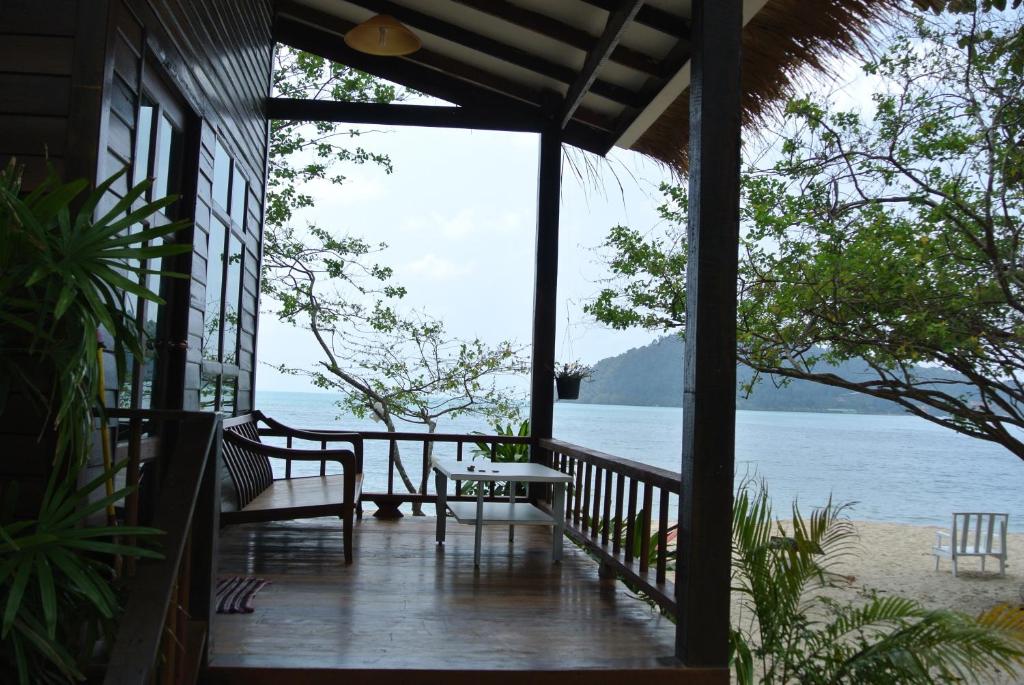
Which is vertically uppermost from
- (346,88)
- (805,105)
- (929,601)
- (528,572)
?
(346,88)

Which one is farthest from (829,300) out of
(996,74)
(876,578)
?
(876,578)

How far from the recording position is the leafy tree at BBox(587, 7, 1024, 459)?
9812 mm

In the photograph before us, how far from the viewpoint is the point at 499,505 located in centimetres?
546

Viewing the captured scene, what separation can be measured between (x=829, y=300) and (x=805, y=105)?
2118mm

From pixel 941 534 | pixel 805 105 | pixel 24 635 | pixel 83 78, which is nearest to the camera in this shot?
pixel 24 635

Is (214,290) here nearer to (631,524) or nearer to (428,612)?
(428,612)

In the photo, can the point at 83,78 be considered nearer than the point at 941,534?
Yes

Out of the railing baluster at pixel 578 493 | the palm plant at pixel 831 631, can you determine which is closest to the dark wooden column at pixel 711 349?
the palm plant at pixel 831 631

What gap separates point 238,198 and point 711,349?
3.53 m

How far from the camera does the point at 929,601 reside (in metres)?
15.0

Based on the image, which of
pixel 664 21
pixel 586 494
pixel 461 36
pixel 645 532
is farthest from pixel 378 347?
pixel 645 532

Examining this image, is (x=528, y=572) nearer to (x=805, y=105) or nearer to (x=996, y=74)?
(x=805, y=105)

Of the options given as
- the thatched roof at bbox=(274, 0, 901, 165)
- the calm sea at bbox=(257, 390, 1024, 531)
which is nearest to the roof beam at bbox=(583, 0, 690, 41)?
the thatched roof at bbox=(274, 0, 901, 165)

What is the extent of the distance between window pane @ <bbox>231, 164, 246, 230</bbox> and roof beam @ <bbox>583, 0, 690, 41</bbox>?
2492 mm
